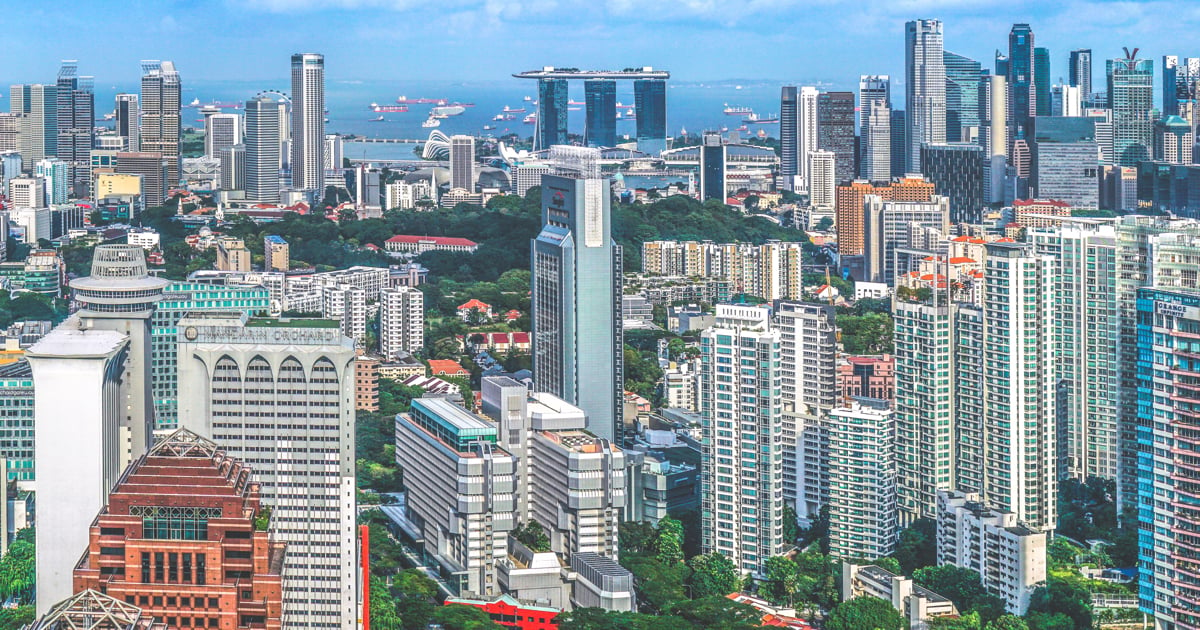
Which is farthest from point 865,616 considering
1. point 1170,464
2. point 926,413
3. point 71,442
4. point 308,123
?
point 308,123

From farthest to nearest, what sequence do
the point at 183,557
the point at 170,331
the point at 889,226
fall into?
the point at 889,226
the point at 170,331
the point at 183,557

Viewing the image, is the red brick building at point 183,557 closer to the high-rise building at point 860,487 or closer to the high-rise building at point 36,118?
the high-rise building at point 860,487

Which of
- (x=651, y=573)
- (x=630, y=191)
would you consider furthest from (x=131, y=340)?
(x=630, y=191)

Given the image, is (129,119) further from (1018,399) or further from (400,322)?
(1018,399)

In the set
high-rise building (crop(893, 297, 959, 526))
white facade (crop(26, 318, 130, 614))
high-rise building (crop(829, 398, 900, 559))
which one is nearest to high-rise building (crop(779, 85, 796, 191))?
high-rise building (crop(893, 297, 959, 526))

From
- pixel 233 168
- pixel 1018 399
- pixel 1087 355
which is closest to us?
pixel 1018 399

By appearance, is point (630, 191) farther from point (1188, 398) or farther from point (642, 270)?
point (1188, 398)

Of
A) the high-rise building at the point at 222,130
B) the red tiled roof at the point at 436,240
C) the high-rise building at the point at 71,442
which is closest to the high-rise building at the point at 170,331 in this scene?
the high-rise building at the point at 71,442

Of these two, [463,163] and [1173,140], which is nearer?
[1173,140]
